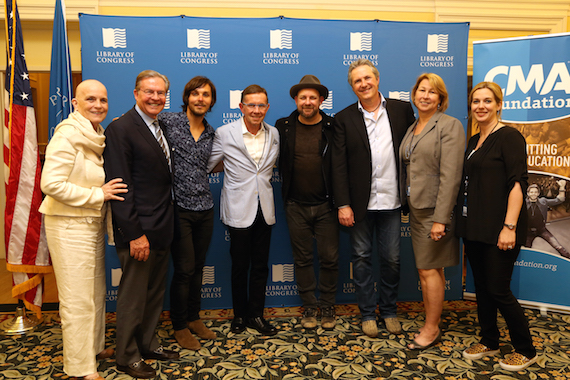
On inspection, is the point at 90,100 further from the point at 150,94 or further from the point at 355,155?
the point at 355,155

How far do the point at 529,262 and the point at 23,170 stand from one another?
4035 mm

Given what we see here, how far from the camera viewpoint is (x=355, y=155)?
105 inches

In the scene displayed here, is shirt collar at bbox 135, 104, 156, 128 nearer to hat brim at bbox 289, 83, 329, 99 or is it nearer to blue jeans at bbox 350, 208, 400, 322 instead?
hat brim at bbox 289, 83, 329, 99

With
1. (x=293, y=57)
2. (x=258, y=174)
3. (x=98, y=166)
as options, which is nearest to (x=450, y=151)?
(x=258, y=174)

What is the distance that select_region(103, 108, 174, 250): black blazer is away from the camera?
2.08 m

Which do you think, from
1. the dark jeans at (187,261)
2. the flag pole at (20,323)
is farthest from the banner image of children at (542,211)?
the flag pole at (20,323)

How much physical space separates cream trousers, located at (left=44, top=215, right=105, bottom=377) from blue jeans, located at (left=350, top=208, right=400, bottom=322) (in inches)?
66.8

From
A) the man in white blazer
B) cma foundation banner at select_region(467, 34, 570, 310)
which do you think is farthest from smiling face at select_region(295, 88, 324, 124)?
cma foundation banner at select_region(467, 34, 570, 310)

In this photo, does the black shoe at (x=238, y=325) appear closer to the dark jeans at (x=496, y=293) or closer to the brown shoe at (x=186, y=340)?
the brown shoe at (x=186, y=340)

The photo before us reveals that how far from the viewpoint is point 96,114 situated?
6.98 feet

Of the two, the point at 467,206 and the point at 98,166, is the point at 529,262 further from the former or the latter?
the point at 98,166

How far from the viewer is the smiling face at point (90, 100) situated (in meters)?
2.09

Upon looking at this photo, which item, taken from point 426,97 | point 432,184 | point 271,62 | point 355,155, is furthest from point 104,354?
point 426,97

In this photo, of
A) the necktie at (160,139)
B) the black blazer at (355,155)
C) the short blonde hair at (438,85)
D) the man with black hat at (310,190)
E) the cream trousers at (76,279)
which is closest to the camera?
the cream trousers at (76,279)
